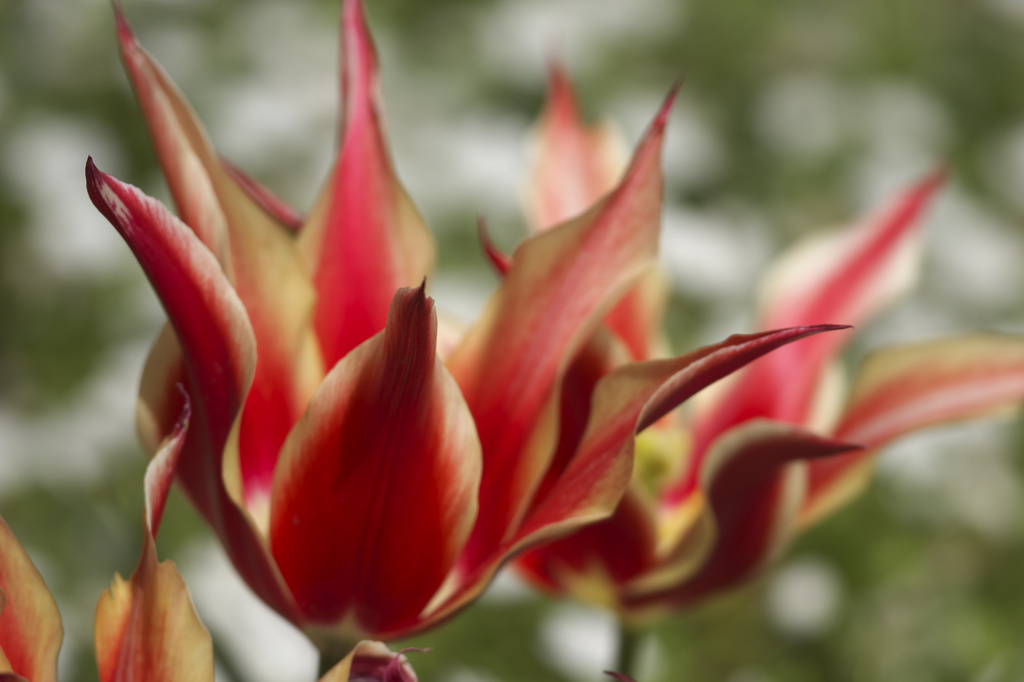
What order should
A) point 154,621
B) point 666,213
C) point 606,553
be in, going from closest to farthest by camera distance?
point 154,621, point 606,553, point 666,213

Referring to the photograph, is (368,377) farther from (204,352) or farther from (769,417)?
(769,417)

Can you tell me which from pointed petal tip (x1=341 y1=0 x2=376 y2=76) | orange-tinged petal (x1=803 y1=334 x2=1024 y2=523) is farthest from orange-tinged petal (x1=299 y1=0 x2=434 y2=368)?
orange-tinged petal (x1=803 y1=334 x2=1024 y2=523)

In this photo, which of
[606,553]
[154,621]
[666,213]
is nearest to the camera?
[154,621]

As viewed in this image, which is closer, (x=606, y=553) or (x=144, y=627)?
(x=144, y=627)

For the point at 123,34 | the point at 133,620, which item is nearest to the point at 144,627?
the point at 133,620

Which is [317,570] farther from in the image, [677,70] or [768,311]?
[677,70]

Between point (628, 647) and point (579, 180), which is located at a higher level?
point (579, 180)
